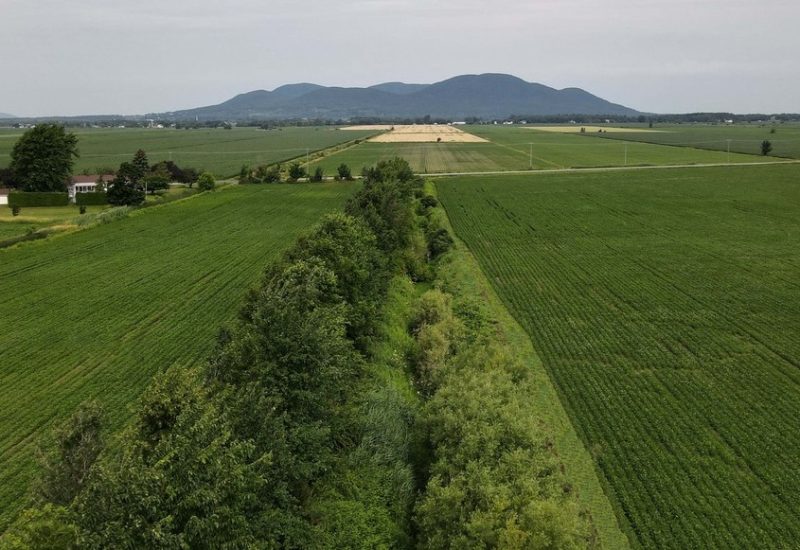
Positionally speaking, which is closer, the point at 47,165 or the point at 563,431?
the point at 563,431

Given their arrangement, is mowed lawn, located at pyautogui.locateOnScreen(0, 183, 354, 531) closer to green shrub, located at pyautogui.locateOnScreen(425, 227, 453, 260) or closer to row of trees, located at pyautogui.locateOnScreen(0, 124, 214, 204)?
green shrub, located at pyautogui.locateOnScreen(425, 227, 453, 260)

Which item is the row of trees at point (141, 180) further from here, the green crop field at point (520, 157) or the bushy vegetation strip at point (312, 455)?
the bushy vegetation strip at point (312, 455)

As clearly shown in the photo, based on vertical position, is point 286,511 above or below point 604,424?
above

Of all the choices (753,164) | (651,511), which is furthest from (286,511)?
(753,164)

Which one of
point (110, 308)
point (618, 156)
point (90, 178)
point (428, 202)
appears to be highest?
point (618, 156)

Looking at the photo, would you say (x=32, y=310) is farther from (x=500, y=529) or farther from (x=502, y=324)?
(x=500, y=529)

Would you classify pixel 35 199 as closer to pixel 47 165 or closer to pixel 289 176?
pixel 47 165

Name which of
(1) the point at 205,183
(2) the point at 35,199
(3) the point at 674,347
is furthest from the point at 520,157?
(3) the point at 674,347
